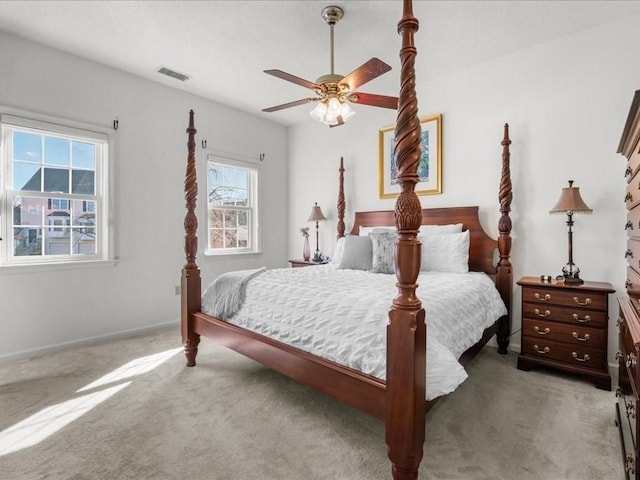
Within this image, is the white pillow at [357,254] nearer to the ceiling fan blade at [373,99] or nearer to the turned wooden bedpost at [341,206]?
the turned wooden bedpost at [341,206]

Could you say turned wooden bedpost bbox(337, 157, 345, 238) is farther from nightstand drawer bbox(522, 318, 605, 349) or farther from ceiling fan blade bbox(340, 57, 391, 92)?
nightstand drawer bbox(522, 318, 605, 349)

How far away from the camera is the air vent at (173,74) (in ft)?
11.4

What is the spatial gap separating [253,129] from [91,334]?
324cm

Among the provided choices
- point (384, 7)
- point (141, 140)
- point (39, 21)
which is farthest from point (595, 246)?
point (39, 21)

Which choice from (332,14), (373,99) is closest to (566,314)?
(373,99)

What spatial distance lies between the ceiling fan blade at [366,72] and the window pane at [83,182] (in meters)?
2.79

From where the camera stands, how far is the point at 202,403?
216cm

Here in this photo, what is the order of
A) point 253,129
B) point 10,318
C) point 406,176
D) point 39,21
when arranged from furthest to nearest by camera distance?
point 253,129
point 10,318
point 39,21
point 406,176

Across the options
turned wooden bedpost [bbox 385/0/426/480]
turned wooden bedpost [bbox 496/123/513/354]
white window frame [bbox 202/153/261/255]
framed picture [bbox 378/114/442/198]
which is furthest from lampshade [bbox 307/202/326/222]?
turned wooden bedpost [bbox 385/0/426/480]

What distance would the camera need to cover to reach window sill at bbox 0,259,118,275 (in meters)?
2.88

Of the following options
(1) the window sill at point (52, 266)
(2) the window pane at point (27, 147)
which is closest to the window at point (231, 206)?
(1) the window sill at point (52, 266)

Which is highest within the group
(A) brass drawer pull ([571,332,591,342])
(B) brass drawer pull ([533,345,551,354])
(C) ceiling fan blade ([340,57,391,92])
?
(C) ceiling fan blade ([340,57,391,92])

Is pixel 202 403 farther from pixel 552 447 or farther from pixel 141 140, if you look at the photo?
pixel 141 140

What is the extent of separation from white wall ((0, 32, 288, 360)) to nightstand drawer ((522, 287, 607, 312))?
3313mm
